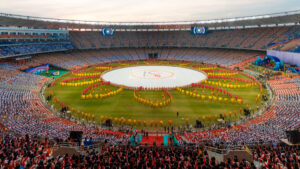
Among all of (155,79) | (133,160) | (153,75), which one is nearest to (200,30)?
(153,75)

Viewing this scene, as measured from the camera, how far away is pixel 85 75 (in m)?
55.5

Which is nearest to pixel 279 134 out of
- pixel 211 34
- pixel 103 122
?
pixel 103 122

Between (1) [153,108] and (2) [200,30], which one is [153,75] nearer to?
(1) [153,108]

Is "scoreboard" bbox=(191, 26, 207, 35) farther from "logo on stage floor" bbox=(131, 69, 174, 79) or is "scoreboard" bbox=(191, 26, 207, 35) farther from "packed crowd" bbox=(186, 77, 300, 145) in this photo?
"packed crowd" bbox=(186, 77, 300, 145)

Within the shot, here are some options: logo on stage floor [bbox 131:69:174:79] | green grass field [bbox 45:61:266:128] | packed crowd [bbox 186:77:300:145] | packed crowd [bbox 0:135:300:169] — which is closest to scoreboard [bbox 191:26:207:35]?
logo on stage floor [bbox 131:69:174:79]

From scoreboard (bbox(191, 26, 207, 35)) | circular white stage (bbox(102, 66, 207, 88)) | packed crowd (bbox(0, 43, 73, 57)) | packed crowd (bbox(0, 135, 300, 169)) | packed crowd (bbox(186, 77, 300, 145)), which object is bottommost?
packed crowd (bbox(0, 135, 300, 169))

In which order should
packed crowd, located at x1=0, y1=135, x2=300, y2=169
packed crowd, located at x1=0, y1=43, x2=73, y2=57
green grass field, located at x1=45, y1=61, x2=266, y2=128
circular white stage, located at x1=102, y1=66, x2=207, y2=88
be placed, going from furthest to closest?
packed crowd, located at x1=0, y1=43, x2=73, y2=57 → circular white stage, located at x1=102, y1=66, x2=207, y2=88 → green grass field, located at x1=45, y1=61, x2=266, y2=128 → packed crowd, located at x1=0, y1=135, x2=300, y2=169

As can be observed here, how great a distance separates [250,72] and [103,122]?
46351mm

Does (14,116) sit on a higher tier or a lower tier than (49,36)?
lower

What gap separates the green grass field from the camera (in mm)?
29344

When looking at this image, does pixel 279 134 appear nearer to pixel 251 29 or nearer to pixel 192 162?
pixel 192 162

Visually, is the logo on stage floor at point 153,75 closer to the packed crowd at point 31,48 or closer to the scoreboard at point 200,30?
the packed crowd at point 31,48

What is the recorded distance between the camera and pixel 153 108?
32688mm

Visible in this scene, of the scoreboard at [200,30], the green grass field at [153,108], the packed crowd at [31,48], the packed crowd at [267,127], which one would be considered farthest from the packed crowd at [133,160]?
the scoreboard at [200,30]
